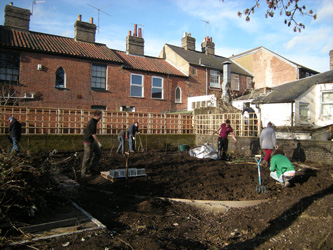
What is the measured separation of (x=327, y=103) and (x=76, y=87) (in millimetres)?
18008

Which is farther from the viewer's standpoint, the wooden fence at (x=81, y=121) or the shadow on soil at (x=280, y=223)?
the wooden fence at (x=81, y=121)

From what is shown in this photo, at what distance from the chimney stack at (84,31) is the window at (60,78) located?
12.6 ft

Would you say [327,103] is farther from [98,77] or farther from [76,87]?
[76,87]

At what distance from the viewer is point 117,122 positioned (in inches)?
583

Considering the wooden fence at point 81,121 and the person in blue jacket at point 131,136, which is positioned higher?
the wooden fence at point 81,121

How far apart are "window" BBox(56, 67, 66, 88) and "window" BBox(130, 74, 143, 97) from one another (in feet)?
17.6

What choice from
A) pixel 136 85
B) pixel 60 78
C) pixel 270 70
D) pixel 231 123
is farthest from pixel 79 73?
pixel 270 70

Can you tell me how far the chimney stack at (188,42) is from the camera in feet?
94.1

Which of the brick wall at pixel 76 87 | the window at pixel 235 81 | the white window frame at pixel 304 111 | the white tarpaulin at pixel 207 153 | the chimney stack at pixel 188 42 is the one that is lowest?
the white tarpaulin at pixel 207 153

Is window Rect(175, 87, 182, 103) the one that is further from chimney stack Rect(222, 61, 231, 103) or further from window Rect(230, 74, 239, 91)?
window Rect(230, 74, 239, 91)

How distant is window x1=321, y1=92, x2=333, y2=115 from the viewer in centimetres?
1806

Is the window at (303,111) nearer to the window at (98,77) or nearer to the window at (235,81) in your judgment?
the window at (235,81)

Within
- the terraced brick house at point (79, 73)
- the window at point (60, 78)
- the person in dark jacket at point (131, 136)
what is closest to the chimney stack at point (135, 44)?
the terraced brick house at point (79, 73)

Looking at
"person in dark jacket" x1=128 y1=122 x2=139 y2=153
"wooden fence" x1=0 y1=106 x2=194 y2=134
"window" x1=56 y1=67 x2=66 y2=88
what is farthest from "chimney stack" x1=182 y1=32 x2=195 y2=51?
"person in dark jacket" x1=128 y1=122 x2=139 y2=153
